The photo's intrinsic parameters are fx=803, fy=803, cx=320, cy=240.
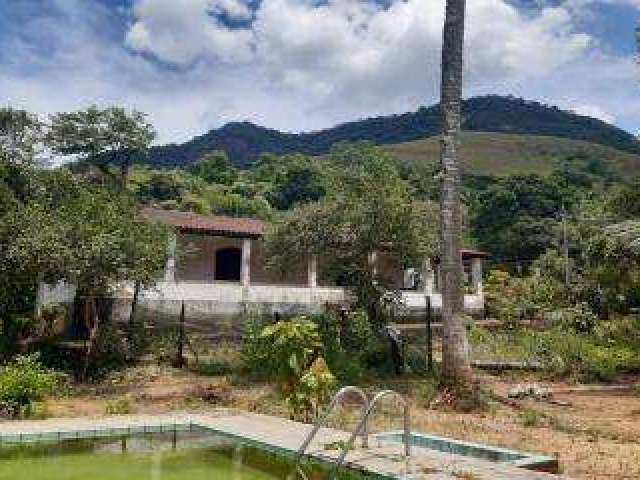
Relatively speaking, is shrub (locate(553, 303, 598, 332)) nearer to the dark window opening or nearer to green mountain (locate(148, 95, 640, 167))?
the dark window opening

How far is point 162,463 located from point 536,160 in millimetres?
143693

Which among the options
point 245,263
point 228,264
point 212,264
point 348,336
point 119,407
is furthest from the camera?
point 228,264

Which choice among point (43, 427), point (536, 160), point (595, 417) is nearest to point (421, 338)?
point (595, 417)

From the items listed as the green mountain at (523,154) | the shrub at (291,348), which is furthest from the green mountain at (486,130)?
the shrub at (291,348)

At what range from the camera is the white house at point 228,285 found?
27139mm

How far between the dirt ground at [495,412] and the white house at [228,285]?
4144 mm

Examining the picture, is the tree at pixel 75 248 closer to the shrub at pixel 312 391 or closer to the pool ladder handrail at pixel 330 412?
the shrub at pixel 312 391

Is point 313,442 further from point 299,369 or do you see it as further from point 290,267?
point 290,267

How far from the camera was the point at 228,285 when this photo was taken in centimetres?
3194

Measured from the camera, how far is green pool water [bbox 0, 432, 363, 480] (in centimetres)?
1094

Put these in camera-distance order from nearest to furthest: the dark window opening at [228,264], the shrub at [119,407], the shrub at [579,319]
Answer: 1. the shrub at [119,407]
2. the shrub at [579,319]
3. the dark window opening at [228,264]

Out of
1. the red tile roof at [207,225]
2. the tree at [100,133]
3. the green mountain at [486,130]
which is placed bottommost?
the red tile roof at [207,225]

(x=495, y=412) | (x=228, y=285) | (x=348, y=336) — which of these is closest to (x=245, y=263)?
(x=228, y=285)

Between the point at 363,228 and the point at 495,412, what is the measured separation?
22.6 feet
